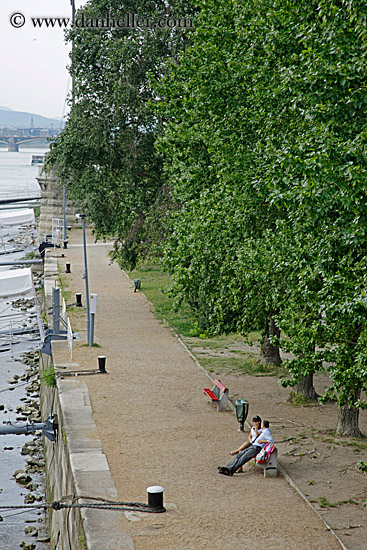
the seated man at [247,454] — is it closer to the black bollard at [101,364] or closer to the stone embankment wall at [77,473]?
the stone embankment wall at [77,473]

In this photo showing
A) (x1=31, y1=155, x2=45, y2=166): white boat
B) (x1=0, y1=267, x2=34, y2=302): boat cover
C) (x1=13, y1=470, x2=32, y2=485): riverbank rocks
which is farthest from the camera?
(x1=31, y1=155, x2=45, y2=166): white boat

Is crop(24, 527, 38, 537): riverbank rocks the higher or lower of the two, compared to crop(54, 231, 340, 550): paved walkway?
lower

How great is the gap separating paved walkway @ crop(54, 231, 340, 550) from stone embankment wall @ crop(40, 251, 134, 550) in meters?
0.21

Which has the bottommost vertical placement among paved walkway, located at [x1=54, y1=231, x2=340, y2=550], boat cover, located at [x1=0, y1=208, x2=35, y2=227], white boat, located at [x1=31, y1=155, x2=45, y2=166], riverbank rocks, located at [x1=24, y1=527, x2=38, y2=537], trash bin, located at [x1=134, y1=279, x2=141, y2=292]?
riverbank rocks, located at [x1=24, y1=527, x2=38, y2=537]

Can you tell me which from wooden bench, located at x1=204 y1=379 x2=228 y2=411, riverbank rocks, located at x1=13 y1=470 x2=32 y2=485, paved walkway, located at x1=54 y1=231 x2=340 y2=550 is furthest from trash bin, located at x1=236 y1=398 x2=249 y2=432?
riverbank rocks, located at x1=13 y1=470 x2=32 y2=485

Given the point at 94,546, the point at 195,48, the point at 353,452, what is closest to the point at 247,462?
the point at 353,452

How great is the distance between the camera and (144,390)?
1891 centimetres

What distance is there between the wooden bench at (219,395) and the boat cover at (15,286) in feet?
52.6

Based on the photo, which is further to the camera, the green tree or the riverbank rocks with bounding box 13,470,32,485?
the green tree

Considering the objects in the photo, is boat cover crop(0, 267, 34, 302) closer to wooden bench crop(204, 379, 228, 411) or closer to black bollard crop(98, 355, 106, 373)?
black bollard crop(98, 355, 106, 373)

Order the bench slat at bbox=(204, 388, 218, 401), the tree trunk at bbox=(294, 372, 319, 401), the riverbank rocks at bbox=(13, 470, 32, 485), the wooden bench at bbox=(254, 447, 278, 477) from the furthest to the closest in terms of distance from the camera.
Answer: the riverbank rocks at bbox=(13, 470, 32, 485)
the tree trunk at bbox=(294, 372, 319, 401)
the bench slat at bbox=(204, 388, 218, 401)
the wooden bench at bbox=(254, 447, 278, 477)

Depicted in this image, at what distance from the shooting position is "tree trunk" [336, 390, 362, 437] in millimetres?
15383

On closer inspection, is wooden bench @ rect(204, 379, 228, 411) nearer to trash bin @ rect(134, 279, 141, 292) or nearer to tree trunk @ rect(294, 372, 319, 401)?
tree trunk @ rect(294, 372, 319, 401)

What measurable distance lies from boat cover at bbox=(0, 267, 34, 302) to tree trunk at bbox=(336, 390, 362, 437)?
19746 millimetres
